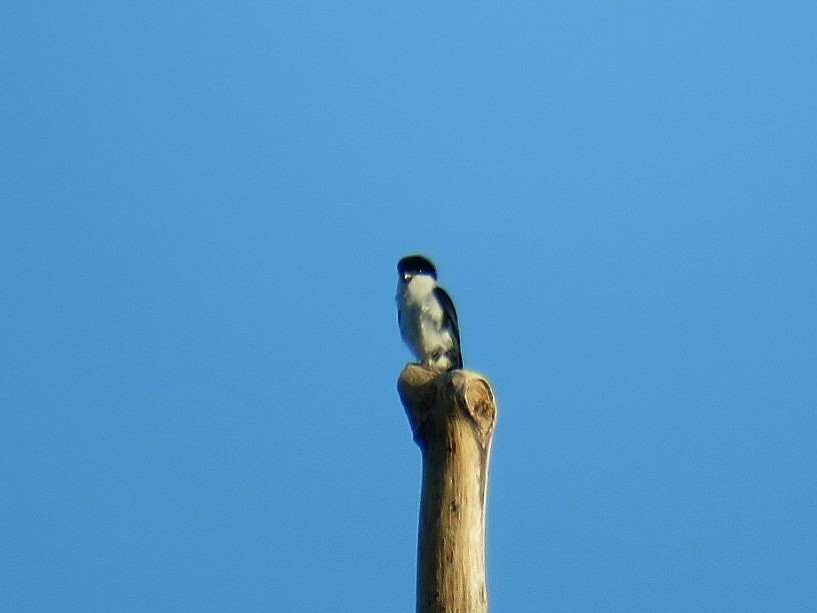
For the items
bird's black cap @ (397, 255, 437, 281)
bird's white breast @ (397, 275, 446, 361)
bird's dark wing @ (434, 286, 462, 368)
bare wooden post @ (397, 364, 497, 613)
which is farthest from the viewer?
bird's black cap @ (397, 255, 437, 281)

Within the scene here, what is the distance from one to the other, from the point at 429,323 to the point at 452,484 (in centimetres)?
Answer: 365

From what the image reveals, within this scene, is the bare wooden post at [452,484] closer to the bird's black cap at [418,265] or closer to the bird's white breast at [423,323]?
the bird's white breast at [423,323]

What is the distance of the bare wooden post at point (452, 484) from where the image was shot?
3465 mm

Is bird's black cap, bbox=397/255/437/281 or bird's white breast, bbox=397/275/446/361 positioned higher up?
bird's black cap, bbox=397/255/437/281

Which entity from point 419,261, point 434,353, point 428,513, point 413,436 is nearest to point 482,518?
point 428,513

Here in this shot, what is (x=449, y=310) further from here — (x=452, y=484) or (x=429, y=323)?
(x=452, y=484)

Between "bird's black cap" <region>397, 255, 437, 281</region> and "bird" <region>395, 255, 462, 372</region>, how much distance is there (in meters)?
0.20

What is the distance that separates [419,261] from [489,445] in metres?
4.00

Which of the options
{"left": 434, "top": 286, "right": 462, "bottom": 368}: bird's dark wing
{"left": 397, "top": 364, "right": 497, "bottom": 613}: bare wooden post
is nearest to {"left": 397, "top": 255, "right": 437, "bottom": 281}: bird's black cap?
{"left": 434, "top": 286, "right": 462, "bottom": 368}: bird's dark wing

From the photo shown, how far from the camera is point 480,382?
382 cm

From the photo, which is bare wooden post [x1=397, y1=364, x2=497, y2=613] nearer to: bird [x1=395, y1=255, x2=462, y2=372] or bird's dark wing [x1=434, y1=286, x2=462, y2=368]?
bird [x1=395, y1=255, x2=462, y2=372]

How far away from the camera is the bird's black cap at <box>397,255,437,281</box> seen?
7.71 m

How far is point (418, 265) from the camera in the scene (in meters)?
7.73

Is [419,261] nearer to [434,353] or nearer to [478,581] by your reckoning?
[434,353]
